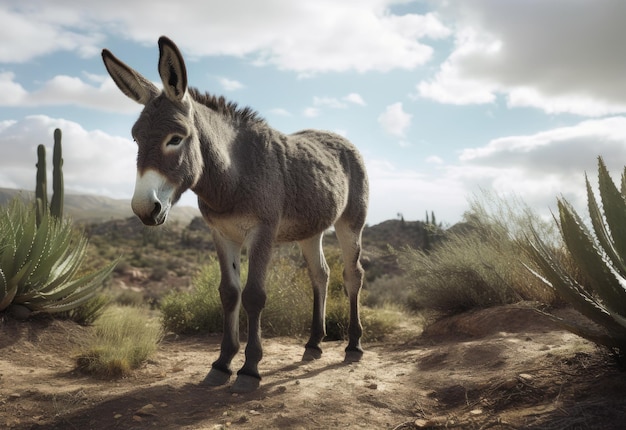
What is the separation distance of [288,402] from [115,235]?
135ft

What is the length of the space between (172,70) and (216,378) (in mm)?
2938

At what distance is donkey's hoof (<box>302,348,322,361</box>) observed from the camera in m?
6.38

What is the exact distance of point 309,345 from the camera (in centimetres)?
668

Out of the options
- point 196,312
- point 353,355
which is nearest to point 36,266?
point 196,312

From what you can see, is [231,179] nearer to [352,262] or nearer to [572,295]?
[352,262]

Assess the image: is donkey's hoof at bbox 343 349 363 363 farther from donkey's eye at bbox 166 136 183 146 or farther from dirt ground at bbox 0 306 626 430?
donkey's eye at bbox 166 136 183 146

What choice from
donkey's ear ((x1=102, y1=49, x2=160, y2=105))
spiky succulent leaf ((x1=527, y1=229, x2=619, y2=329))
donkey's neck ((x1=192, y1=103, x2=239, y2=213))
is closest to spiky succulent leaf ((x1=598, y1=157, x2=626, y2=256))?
spiky succulent leaf ((x1=527, y1=229, x2=619, y2=329))

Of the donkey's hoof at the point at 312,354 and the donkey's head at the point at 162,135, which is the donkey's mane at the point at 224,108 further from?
the donkey's hoof at the point at 312,354

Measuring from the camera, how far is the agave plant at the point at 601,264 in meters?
3.80

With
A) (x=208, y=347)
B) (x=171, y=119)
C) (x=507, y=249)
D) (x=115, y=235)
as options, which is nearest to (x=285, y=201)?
(x=171, y=119)

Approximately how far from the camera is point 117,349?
571 cm

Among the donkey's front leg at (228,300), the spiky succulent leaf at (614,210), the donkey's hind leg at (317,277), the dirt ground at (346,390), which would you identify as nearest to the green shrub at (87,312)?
the dirt ground at (346,390)

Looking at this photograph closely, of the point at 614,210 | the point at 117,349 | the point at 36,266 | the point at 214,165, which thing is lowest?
the point at 117,349

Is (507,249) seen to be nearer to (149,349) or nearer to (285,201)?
(285,201)
